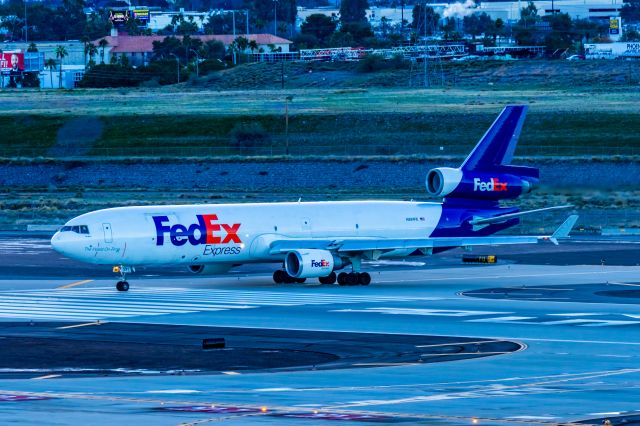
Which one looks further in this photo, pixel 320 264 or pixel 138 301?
pixel 320 264

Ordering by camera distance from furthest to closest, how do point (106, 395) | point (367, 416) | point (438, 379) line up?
point (438, 379) → point (106, 395) → point (367, 416)

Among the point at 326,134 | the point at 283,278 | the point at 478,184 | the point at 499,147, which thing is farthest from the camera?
the point at 326,134

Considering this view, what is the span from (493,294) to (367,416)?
29006mm

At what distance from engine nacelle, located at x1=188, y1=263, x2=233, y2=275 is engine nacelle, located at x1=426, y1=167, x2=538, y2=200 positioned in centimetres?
1091

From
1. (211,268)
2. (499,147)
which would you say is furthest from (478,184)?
(211,268)

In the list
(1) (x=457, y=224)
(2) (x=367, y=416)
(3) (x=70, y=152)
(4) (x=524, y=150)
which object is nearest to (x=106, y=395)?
(2) (x=367, y=416)

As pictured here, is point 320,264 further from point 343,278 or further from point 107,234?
Result: point 107,234

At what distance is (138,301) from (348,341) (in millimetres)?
14333

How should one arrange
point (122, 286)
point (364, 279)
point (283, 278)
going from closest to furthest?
point (122, 286) < point (364, 279) < point (283, 278)

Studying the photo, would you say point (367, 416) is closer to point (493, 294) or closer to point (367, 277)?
point (493, 294)

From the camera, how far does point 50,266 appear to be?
223 feet

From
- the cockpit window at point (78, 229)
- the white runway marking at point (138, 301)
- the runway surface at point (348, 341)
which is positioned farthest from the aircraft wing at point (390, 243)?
the cockpit window at point (78, 229)

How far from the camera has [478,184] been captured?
63.4 m

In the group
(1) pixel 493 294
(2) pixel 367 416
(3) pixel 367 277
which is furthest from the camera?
(3) pixel 367 277
